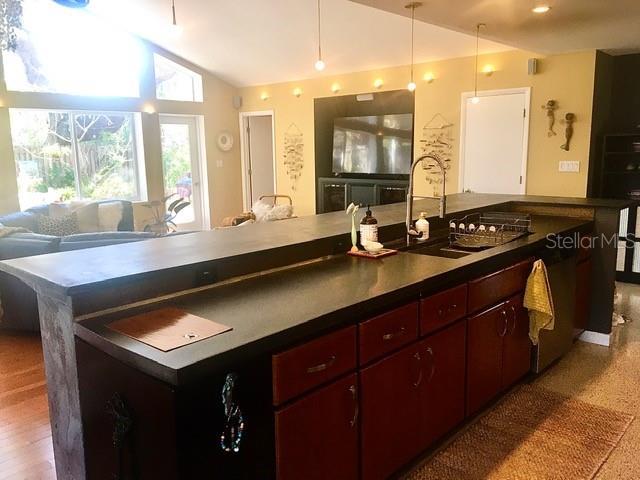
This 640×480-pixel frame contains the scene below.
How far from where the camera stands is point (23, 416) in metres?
2.95

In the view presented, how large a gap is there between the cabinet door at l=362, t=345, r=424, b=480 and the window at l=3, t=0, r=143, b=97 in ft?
22.8

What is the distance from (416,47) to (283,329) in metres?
5.94

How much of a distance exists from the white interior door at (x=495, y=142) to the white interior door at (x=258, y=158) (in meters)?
3.96

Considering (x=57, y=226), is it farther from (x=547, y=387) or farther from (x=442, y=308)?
(x=547, y=387)

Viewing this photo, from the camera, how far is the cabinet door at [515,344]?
2830mm

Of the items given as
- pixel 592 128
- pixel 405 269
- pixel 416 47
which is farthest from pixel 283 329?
pixel 416 47

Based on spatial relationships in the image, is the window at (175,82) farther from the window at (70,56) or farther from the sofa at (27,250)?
the sofa at (27,250)

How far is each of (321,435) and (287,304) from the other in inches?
17.8

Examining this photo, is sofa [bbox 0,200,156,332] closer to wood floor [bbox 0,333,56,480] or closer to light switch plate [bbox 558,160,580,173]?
wood floor [bbox 0,333,56,480]

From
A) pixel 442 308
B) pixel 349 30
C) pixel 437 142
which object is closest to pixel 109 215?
pixel 349 30

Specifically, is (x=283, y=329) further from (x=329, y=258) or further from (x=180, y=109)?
(x=180, y=109)

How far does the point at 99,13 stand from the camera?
7.52m

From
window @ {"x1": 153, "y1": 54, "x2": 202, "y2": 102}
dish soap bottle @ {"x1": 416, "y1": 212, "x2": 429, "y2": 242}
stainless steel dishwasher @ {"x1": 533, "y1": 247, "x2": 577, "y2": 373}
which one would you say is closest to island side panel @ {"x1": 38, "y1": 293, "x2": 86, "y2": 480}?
dish soap bottle @ {"x1": 416, "y1": 212, "x2": 429, "y2": 242}

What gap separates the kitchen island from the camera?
146 centimetres
